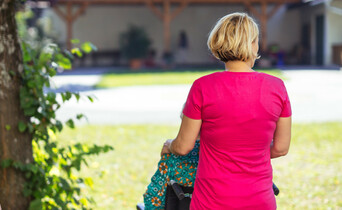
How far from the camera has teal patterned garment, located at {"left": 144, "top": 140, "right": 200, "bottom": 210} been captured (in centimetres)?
222

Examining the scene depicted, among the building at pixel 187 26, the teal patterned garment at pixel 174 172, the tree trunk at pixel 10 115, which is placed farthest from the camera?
the building at pixel 187 26

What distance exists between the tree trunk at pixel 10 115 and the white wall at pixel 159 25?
25529 mm

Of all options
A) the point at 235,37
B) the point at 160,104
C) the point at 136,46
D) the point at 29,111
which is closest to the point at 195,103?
the point at 235,37

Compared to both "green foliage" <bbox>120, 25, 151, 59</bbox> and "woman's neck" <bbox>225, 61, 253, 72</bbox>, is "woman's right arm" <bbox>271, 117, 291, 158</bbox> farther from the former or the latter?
"green foliage" <bbox>120, 25, 151, 59</bbox>

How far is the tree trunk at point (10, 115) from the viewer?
2.82 metres

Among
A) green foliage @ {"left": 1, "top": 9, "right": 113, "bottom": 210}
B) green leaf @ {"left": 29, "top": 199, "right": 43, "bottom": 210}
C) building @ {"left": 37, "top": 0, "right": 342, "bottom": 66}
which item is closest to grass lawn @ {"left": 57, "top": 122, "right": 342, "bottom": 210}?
green foliage @ {"left": 1, "top": 9, "right": 113, "bottom": 210}

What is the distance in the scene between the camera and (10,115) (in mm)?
2889

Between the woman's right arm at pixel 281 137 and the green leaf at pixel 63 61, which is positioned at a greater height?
the green leaf at pixel 63 61

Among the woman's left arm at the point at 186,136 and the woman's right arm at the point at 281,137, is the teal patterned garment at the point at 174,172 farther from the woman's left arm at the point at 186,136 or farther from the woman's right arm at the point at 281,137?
the woman's right arm at the point at 281,137

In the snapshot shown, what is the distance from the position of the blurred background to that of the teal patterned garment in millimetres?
486

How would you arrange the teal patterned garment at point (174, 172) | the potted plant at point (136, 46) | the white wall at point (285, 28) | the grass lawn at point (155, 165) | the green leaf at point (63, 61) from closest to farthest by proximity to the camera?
the teal patterned garment at point (174, 172) → the green leaf at point (63, 61) → the grass lawn at point (155, 165) → the potted plant at point (136, 46) → the white wall at point (285, 28)

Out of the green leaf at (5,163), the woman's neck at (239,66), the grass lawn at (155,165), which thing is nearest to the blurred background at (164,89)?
the grass lawn at (155,165)

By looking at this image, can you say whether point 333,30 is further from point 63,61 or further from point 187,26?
point 63,61

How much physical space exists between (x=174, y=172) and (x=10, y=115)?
1171 millimetres
